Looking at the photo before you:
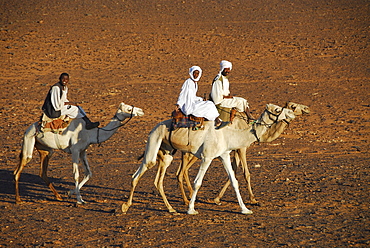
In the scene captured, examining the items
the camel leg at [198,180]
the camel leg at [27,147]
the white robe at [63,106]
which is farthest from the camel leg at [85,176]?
the camel leg at [198,180]

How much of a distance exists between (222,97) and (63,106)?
10.3 feet

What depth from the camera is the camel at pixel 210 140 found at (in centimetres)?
1006

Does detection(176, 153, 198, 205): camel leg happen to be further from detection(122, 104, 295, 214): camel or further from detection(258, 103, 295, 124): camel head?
detection(258, 103, 295, 124): camel head

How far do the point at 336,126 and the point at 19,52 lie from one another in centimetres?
1639

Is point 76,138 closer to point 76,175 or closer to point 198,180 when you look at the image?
point 76,175

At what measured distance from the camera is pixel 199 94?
72.7ft

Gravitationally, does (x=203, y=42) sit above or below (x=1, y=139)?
above

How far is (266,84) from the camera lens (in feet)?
76.7

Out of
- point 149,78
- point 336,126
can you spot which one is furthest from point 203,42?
point 336,126

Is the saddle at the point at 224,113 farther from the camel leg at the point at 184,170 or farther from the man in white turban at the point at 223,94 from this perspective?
the camel leg at the point at 184,170

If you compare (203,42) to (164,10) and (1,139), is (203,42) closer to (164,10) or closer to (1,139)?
(164,10)

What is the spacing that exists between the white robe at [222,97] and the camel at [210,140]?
670 millimetres

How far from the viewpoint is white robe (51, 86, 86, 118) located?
36.1 feet

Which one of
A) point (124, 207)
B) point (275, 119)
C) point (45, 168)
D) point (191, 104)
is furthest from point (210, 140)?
point (45, 168)
